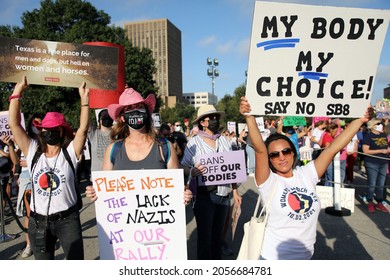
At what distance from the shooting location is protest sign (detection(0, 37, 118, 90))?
3.41 metres

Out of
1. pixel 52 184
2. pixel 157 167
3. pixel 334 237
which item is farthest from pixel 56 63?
pixel 334 237

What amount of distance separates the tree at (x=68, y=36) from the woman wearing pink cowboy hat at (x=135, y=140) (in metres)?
24.0

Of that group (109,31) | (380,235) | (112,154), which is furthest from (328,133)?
(109,31)

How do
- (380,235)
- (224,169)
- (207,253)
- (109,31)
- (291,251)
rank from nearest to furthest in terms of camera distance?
(291,251), (207,253), (224,169), (380,235), (109,31)

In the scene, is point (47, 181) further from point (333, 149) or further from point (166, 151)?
point (333, 149)

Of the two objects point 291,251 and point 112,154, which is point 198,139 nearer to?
point 112,154

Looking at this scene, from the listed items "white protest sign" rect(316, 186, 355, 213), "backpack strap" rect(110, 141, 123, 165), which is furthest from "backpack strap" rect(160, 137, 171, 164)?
"white protest sign" rect(316, 186, 355, 213)

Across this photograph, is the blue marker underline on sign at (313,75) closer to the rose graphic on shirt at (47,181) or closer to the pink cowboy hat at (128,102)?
the pink cowboy hat at (128,102)

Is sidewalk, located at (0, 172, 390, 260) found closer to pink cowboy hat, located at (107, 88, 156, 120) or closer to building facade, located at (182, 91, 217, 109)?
pink cowboy hat, located at (107, 88, 156, 120)

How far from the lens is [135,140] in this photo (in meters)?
2.83

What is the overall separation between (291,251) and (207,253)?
1328 millimetres

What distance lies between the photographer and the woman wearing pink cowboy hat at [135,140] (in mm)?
2697

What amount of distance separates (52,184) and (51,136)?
0.45 m

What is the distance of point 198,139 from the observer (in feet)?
12.8
